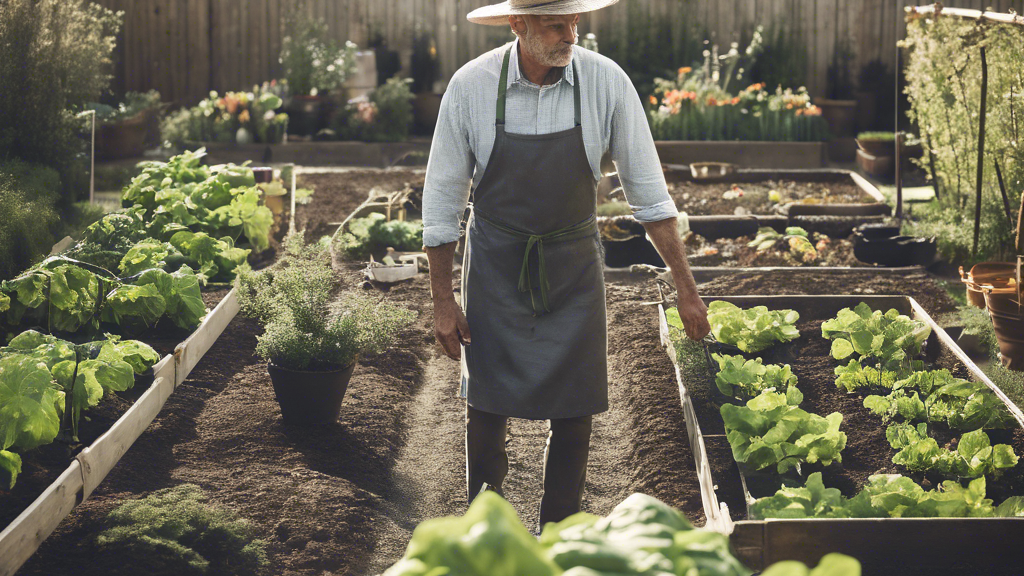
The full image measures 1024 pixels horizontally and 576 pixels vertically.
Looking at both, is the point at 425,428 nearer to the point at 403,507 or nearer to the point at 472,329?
the point at 403,507

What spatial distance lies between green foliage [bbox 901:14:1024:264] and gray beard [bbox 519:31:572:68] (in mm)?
3501

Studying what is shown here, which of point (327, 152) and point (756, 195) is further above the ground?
point (327, 152)

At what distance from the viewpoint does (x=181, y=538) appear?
325 cm

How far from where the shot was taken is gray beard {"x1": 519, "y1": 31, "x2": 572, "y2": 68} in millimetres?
2965

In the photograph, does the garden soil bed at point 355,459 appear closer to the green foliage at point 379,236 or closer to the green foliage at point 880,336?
the green foliage at point 880,336

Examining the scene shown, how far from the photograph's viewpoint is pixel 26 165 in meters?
6.65

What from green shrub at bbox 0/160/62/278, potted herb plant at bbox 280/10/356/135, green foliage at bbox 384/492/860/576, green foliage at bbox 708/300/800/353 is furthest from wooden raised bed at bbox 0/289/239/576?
potted herb plant at bbox 280/10/356/135

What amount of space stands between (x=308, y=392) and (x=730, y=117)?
24.6 feet

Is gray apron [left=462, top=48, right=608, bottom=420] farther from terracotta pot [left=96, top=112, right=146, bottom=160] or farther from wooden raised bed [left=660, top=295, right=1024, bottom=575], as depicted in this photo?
terracotta pot [left=96, top=112, right=146, bottom=160]

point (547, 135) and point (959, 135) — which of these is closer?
point (547, 135)

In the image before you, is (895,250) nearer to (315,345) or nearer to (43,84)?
(315,345)

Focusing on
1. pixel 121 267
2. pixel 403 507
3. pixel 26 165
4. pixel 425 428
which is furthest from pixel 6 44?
pixel 403 507

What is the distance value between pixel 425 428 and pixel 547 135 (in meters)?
2.06

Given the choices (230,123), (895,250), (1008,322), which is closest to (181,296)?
(1008,322)
